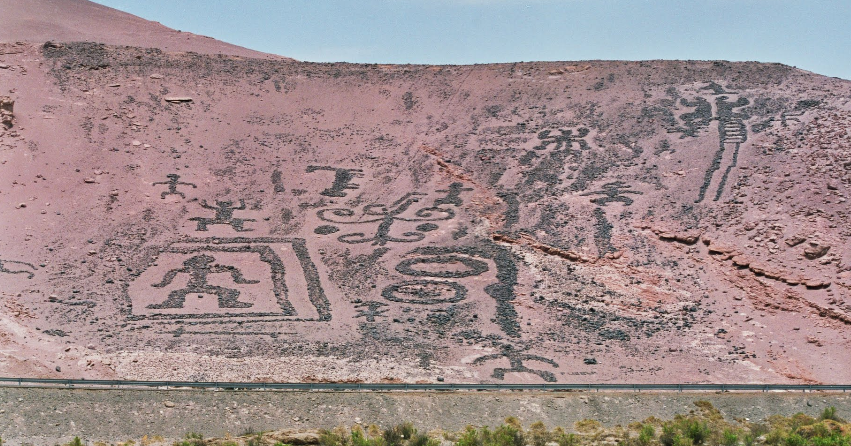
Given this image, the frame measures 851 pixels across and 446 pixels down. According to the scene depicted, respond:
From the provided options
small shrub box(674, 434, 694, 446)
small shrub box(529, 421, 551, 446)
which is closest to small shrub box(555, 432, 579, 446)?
small shrub box(529, 421, 551, 446)

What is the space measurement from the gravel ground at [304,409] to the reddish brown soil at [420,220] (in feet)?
13.6

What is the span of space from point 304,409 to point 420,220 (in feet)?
54.7

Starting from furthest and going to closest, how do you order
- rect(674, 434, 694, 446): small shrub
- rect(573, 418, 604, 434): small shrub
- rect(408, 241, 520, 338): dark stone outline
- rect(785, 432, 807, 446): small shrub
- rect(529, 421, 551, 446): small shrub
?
1. rect(408, 241, 520, 338): dark stone outline
2. rect(573, 418, 604, 434): small shrub
3. rect(529, 421, 551, 446): small shrub
4. rect(674, 434, 694, 446): small shrub
5. rect(785, 432, 807, 446): small shrub

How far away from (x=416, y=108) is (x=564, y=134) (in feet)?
25.0

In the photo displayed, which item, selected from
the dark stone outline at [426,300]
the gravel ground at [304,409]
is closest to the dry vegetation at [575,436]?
the gravel ground at [304,409]

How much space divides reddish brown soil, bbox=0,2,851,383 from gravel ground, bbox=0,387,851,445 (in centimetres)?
415

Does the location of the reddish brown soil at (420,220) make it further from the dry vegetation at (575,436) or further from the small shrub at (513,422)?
the dry vegetation at (575,436)

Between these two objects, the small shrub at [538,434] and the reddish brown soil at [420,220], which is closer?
the small shrub at [538,434]

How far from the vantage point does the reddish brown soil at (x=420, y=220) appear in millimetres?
25656

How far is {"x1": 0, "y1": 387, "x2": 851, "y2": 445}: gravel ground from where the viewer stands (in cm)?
1803

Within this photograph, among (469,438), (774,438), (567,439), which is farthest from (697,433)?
(469,438)

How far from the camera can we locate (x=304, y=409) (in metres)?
18.9

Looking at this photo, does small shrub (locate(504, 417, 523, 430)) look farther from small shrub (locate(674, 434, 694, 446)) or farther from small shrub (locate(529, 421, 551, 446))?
small shrub (locate(674, 434, 694, 446))

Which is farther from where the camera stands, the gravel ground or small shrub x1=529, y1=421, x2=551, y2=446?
the gravel ground
